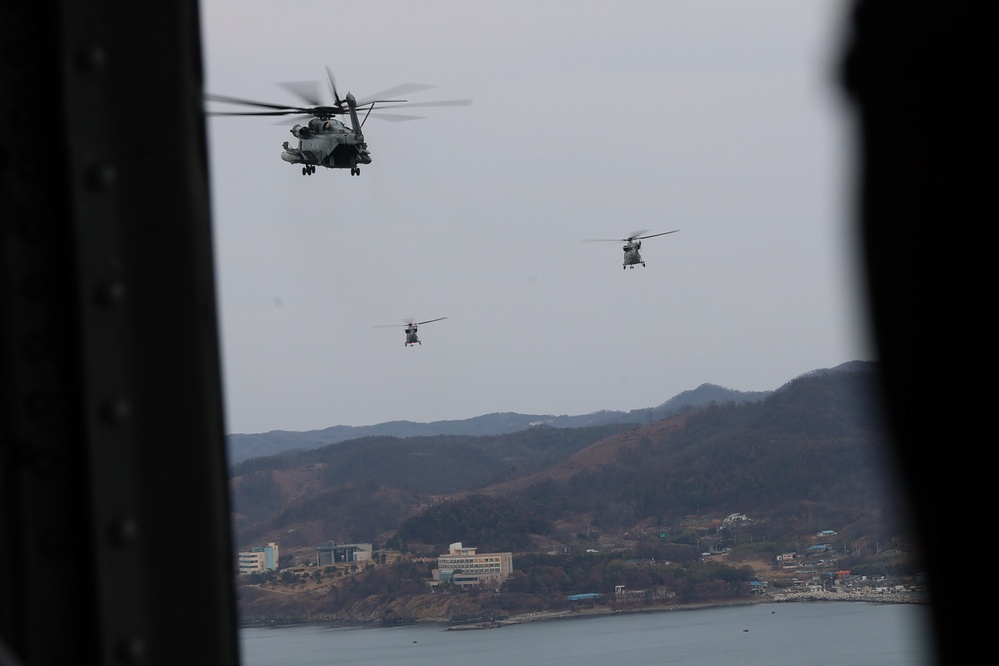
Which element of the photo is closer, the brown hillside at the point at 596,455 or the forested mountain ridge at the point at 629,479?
the forested mountain ridge at the point at 629,479

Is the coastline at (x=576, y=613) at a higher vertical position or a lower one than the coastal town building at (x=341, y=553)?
lower

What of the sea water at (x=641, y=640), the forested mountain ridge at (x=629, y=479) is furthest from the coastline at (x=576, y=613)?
the forested mountain ridge at (x=629, y=479)

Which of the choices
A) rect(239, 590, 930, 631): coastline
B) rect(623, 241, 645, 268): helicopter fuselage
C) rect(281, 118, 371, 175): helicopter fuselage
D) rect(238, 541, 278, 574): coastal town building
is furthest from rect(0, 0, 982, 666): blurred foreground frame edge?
rect(238, 541, 278, 574): coastal town building

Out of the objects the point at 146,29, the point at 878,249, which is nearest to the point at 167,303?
the point at 146,29

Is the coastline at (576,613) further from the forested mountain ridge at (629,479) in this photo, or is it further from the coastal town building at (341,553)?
the forested mountain ridge at (629,479)

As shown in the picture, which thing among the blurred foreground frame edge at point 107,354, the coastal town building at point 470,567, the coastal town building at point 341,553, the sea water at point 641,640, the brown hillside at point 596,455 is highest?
the brown hillside at point 596,455

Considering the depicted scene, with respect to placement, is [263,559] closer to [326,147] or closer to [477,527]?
[477,527]

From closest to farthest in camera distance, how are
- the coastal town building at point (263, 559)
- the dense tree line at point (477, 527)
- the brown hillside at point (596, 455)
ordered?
the coastal town building at point (263, 559)
the dense tree line at point (477, 527)
the brown hillside at point (596, 455)

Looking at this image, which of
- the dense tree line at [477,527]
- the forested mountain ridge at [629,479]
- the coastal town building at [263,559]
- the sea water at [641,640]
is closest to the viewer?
the sea water at [641,640]

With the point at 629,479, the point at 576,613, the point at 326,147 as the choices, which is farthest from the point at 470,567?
the point at 326,147
